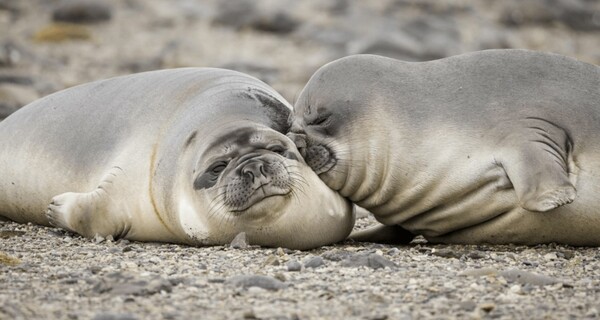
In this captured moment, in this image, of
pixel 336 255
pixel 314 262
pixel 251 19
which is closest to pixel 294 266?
pixel 314 262

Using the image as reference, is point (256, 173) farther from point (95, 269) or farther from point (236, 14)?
point (236, 14)

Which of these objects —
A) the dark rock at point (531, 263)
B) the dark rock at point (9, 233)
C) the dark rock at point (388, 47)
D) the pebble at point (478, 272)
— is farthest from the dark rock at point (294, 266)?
the dark rock at point (388, 47)

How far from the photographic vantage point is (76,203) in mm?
6277

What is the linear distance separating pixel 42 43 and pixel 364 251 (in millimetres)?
11004

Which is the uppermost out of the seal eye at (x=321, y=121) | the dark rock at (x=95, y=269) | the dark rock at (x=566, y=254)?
the seal eye at (x=321, y=121)

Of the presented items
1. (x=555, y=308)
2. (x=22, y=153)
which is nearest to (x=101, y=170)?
(x=22, y=153)

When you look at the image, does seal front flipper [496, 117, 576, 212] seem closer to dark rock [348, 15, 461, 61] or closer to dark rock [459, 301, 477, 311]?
dark rock [459, 301, 477, 311]

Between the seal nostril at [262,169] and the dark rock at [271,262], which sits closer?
the dark rock at [271,262]

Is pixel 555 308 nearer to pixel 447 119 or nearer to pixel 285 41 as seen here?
pixel 447 119

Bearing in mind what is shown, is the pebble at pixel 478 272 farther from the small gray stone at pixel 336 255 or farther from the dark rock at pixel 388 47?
the dark rock at pixel 388 47

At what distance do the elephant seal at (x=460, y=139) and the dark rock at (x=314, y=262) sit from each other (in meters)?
0.86

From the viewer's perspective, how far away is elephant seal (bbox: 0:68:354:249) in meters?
5.66

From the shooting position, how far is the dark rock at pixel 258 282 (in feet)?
15.4

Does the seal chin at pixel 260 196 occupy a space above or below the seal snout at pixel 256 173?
below
